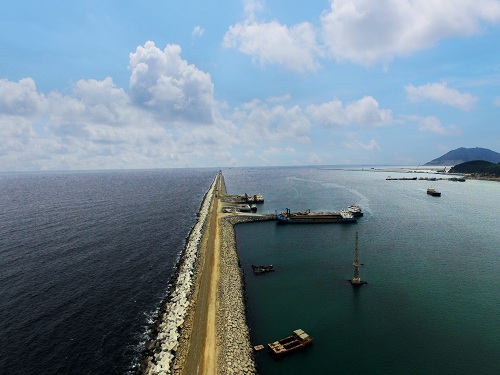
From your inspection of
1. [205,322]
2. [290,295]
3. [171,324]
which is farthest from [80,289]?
[290,295]

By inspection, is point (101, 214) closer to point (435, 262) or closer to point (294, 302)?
point (294, 302)

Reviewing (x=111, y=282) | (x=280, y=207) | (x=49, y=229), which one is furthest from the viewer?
(x=280, y=207)

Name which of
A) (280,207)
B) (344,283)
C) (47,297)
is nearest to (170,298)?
(47,297)

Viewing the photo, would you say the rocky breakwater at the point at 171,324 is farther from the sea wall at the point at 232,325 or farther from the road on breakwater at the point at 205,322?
the sea wall at the point at 232,325

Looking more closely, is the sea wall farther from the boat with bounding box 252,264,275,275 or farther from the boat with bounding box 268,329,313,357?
the boat with bounding box 252,264,275,275

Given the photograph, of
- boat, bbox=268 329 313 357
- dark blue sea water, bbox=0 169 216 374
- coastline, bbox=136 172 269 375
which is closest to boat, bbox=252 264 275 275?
coastline, bbox=136 172 269 375
